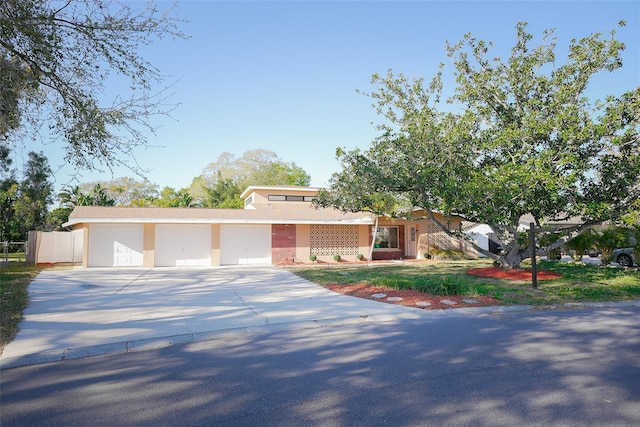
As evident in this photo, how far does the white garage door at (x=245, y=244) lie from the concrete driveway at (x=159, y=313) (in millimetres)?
7742

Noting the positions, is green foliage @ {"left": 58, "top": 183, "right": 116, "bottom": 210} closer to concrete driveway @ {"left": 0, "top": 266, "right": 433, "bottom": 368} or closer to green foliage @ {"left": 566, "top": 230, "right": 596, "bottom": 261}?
concrete driveway @ {"left": 0, "top": 266, "right": 433, "bottom": 368}

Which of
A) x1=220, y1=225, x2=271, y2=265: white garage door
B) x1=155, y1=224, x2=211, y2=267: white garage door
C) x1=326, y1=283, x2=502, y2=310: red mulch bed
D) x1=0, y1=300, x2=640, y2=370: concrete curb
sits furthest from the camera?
x1=220, y1=225, x2=271, y2=265: white garage door

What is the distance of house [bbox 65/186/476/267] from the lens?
65.7ft

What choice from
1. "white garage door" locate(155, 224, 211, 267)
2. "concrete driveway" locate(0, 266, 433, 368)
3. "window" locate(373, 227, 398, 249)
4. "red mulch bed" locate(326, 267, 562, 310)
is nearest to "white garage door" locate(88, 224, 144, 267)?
"white garage door" locate(155, 224, 211, 267)

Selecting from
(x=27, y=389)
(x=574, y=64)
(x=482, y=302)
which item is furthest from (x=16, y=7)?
(x=574, y=64)

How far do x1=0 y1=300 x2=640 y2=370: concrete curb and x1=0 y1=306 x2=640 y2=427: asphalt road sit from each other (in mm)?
251

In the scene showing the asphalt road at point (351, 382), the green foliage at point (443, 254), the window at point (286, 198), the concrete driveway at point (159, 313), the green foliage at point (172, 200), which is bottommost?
the asphalt road at point (351, 382)

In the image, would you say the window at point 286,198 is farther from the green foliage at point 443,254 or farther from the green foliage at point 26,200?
the green foliage at point 26,200

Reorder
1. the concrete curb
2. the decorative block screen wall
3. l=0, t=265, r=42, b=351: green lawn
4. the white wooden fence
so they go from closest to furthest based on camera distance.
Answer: the concrete curb, l=0, t=265, r=42, b=351: green lawn, the white wooden fence, the decorative block screen wall

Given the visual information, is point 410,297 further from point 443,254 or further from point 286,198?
point 286,198

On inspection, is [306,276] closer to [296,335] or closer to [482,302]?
[482,302]

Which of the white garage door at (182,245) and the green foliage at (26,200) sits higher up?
the green foliage at (26,200)

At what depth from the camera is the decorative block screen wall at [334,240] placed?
2309 cm

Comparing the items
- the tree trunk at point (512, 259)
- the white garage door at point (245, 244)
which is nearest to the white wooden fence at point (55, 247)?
the white garage door at point (245, 244)
